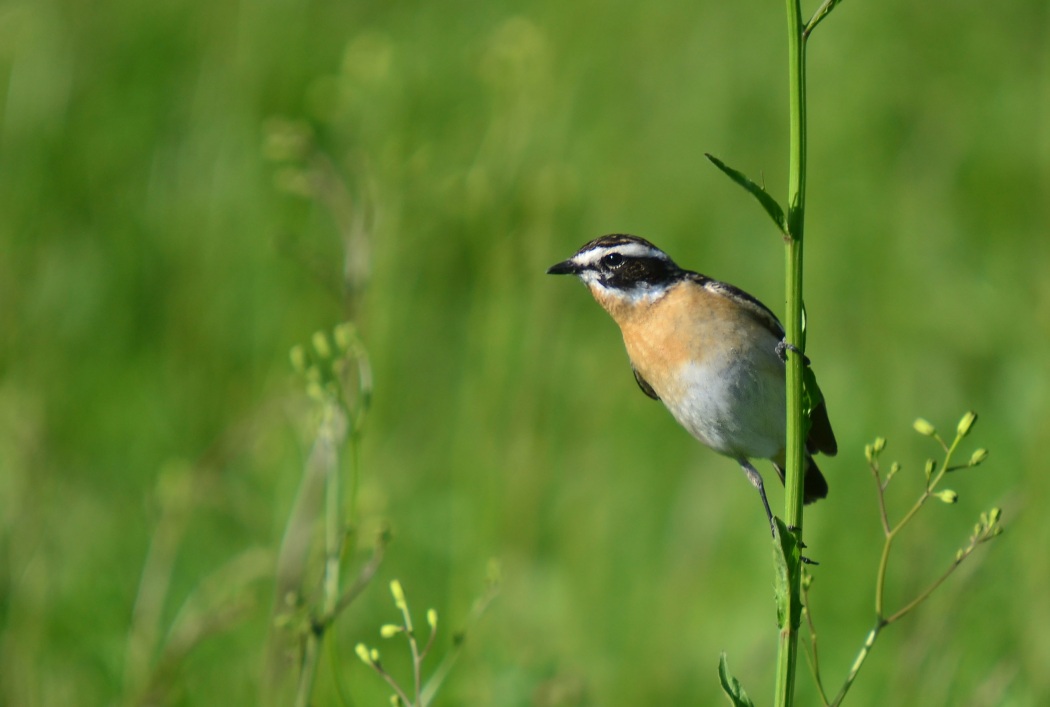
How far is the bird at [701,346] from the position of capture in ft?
11.5

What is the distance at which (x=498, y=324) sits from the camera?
4.95m

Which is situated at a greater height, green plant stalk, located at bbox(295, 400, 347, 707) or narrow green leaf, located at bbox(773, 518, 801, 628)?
narrow green leaf, located at bbox(773, 518, 801, 628)

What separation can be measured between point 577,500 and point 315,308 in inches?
87.0

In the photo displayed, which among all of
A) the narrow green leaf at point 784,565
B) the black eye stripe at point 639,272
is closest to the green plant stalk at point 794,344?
the narrow green leaf at point 784,565

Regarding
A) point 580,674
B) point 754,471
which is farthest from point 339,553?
point 580,674

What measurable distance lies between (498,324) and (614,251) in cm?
157

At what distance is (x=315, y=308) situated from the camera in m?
7.49

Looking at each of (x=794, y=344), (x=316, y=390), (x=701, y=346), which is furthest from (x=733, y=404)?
(x=794, y=344)

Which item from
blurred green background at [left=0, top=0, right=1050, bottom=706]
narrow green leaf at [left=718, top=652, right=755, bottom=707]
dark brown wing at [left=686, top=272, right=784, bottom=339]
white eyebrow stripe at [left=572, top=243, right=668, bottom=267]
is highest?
white eyebrow stripe at [left=572, top=243, right=668, bottom=267]

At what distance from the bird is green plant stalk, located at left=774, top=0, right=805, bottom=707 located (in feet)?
3.96

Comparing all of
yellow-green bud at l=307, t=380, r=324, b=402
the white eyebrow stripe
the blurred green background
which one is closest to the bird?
the white eyebrow stripe

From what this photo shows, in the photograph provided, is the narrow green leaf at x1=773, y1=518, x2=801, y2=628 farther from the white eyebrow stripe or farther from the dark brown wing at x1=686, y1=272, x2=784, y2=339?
the dark brown wing at x1=686, y1=272, x2=784, y2=339

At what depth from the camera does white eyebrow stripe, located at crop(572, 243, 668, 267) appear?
340 centimetres

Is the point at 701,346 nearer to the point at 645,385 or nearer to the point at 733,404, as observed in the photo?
the point at 733,404
